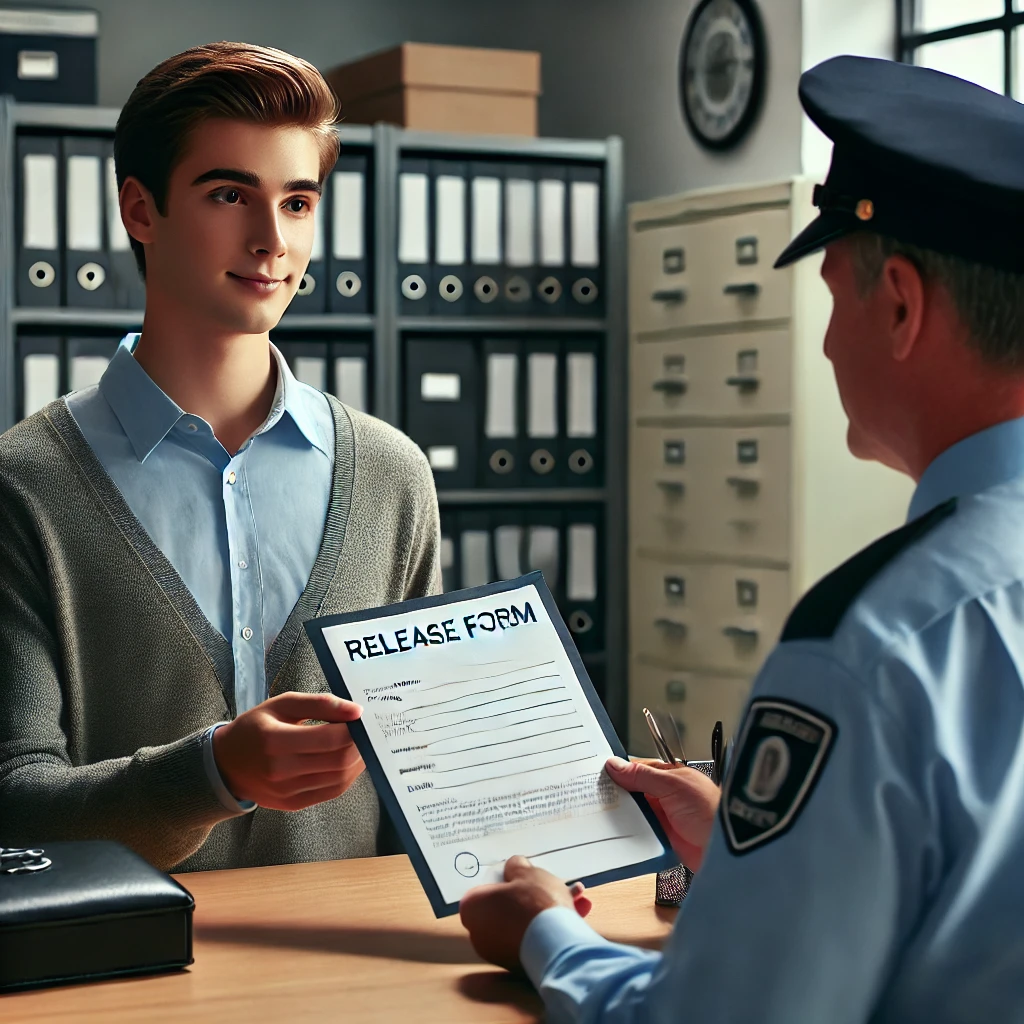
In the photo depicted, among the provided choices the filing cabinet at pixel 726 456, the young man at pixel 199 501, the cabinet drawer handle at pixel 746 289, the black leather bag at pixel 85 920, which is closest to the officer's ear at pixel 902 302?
the black leather bag at pixel 85 920

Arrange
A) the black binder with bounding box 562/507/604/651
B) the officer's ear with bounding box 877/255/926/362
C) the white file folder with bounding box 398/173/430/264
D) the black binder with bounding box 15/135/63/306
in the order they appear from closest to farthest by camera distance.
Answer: the officer's ear with bounding box 877/255/926/362 < the black binder with bounding box 15/135/63/306 < the white file folder with bounding box 398/173/430/264 < the black binder with bounding box 562/507/604/651

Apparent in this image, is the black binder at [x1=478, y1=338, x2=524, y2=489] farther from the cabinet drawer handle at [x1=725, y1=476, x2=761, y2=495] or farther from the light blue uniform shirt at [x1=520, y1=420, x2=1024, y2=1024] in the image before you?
the light blue uniform shirt at [x1=520, y1=420, x2=1024, y2=1024]

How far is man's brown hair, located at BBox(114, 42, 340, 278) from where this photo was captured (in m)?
1.49

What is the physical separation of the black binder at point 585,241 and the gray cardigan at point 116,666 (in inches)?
87.7

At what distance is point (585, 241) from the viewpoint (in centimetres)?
371

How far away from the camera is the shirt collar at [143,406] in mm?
1506

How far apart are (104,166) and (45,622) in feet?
7.11

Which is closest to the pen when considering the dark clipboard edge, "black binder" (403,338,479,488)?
the dark clipboard edge

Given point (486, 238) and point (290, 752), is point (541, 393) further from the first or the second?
point (290, 752)

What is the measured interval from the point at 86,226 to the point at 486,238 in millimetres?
945

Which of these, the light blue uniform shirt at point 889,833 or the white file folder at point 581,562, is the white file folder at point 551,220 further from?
the light blue uniform shirt at point 889,833

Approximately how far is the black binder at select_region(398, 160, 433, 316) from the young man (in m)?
1.96

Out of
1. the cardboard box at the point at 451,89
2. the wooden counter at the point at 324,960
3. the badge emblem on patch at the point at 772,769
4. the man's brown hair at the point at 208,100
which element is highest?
the cardboard box at the point at 451,89

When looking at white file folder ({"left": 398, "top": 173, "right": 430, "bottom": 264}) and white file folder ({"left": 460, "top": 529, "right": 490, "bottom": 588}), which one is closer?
white file folder ({"left": 398, "top": 173, "right": 430, "bottom": 264})
